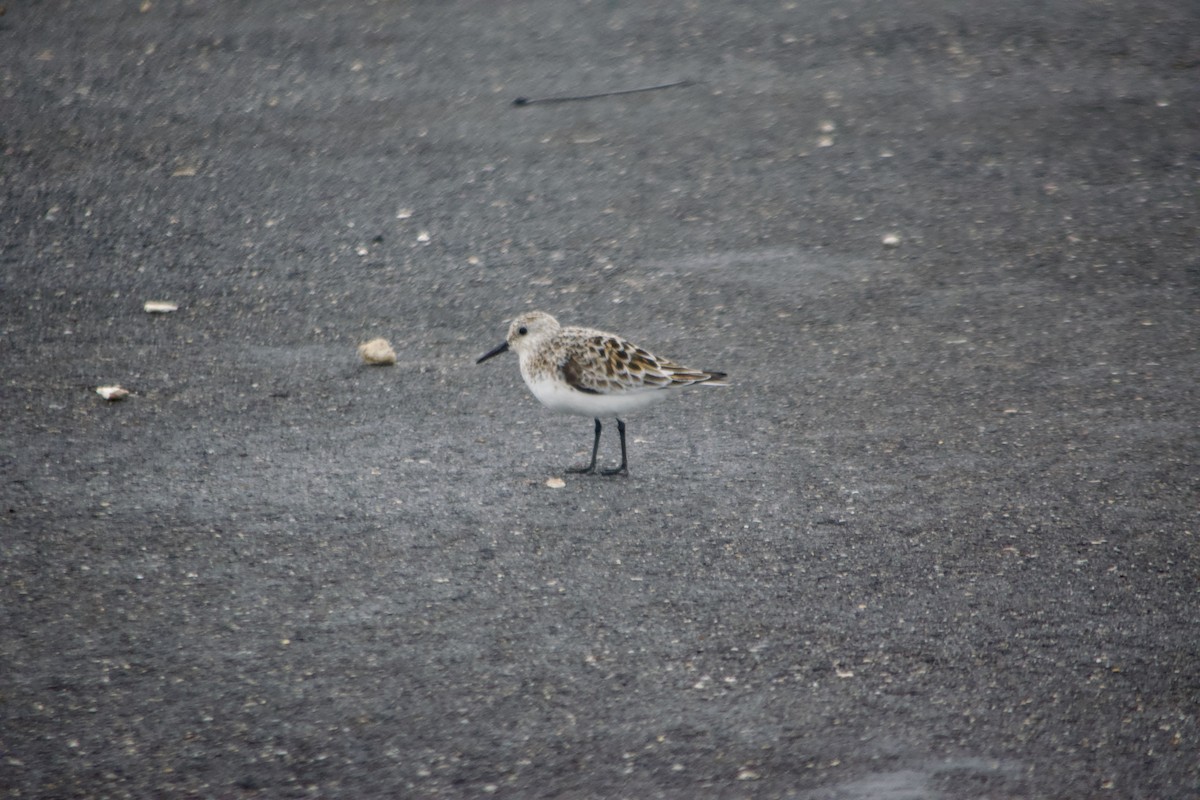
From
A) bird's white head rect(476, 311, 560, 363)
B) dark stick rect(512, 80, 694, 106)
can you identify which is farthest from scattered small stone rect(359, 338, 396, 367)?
dark stick rect(512, 80, 694, 106)

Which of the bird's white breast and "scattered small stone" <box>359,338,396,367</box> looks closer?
the bird's white breast

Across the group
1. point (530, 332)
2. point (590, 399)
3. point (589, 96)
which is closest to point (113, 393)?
point (530, 332)

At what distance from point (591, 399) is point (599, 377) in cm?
13

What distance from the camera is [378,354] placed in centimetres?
748

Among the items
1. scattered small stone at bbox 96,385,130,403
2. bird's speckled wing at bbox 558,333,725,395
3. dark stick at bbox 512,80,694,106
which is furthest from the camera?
dark stick at bbox 512,80,694,106

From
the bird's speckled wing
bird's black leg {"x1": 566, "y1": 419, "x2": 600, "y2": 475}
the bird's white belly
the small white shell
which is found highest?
the bird's speckled wing

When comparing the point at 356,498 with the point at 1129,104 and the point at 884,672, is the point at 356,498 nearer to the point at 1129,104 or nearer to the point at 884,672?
the point at 884,672

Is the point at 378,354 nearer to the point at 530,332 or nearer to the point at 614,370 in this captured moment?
the point at 530,332

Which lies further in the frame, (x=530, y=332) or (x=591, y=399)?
(x=530, y=332)

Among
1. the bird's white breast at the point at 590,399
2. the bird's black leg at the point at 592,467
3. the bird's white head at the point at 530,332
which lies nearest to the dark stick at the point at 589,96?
the bird's white head at the point at 530,332

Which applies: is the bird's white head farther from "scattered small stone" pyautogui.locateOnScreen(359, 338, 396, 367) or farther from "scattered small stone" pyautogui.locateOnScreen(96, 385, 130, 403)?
"scattered small stone" pyautogui.locateOnScreen(96, 385, 130, 403)

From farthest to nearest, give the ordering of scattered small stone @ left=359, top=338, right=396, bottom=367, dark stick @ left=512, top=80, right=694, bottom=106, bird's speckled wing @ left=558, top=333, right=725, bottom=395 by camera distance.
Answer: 1. dark stick @ left=512, top=80, right=694, bottom=106
2. scattered small stone @ left=359, top=338, right=396, bottom=367
3. bird's speckled wing @ left=558, top=333, right=725, bottom=395

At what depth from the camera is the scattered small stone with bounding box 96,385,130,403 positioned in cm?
706

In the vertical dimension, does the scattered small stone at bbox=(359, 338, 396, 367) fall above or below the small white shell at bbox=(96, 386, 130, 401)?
below
